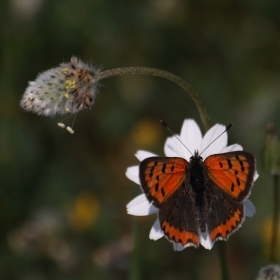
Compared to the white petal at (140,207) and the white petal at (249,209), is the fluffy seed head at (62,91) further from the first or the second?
the white petal at (249,209)

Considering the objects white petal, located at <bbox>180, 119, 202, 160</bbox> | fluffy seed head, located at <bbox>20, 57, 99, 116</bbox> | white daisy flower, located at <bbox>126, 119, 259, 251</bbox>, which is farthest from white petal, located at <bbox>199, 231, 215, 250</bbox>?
fluffy seed head, located at <bbox>20, 57, 99, 116</bbox>

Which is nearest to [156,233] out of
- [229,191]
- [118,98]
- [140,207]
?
[140,207]

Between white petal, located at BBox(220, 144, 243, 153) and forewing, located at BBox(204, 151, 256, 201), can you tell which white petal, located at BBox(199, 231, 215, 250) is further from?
white petal, located at BBox(220, 144, 243, 153)

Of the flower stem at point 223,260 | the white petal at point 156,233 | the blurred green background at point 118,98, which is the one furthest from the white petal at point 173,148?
→ the blurred green background at point 118,98

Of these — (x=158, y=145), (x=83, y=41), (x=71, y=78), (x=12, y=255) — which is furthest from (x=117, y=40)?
(x=71, y=78)

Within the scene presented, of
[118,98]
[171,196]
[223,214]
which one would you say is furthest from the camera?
[118,98]

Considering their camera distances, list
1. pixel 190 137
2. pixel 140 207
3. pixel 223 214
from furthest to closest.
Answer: pixel 190 137 < pixel 140 207 < pixel 223 214

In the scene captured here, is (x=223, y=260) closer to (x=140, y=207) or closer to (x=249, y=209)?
(x=249, y=209)
